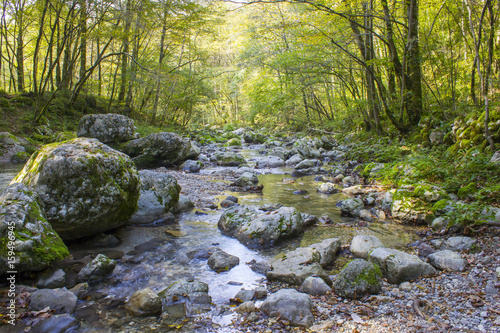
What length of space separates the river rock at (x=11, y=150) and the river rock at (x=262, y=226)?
29.3 ft

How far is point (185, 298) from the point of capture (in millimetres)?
2695

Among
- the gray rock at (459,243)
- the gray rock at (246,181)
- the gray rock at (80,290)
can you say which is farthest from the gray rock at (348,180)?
the gray rock at (80,290)

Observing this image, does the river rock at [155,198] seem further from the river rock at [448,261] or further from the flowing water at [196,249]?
the river rock at [448,261]

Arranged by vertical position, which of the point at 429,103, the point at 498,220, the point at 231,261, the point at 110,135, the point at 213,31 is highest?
the point at 213,31

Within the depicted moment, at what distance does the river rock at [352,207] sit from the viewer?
531cm

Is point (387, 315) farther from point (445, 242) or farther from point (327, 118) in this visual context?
point (327, 118)

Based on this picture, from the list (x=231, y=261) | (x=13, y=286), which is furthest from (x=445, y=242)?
(x=13, y=286)

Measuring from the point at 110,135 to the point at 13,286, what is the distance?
8940 mm

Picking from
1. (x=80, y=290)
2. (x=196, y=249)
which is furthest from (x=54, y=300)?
(x=196, y=249)

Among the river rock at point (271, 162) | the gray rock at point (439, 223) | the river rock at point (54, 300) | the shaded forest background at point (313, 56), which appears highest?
the shaded forest background at point (313, 56)

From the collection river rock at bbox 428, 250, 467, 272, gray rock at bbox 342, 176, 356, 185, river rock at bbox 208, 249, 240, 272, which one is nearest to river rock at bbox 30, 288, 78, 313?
river rock at bbox 208, 249, 240, 272

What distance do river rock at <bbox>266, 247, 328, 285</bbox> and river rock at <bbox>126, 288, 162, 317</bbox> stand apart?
1208mm

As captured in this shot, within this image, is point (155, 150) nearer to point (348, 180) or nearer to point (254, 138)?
point (348, 180)

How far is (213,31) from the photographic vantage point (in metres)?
19.2
